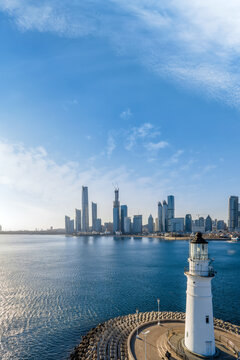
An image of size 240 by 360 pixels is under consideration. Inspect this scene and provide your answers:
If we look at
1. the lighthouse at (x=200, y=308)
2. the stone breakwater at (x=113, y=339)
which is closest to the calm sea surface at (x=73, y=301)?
the stone breakwater at (x=113, y=339)

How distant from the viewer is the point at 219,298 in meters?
39.7

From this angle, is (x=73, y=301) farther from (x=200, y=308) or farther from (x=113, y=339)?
(x=200, y=308)

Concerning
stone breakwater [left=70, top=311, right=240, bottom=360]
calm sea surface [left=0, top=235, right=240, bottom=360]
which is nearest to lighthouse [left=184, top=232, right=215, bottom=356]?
stone breakwater [left=70, top=311, right=240, bottom=360]

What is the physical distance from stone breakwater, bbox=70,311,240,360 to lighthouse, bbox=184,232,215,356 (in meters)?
5.91

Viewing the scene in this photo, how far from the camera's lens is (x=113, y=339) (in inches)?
806

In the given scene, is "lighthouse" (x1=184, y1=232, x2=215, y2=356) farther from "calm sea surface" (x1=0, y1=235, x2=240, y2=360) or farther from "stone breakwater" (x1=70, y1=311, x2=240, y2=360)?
"calm sea surface" (x1=0, y1=235, x2=240, y2=360)

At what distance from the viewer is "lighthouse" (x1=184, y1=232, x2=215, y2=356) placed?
588 inches

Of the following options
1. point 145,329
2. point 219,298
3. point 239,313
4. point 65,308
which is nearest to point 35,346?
point 65,308

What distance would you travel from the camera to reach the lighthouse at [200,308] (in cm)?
1495

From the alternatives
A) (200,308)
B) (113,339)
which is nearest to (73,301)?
(113,339)

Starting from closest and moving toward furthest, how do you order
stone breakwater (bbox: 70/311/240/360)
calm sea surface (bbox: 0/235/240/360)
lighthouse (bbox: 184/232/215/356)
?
lighthouse (bbox: 184/232/215/356) < stone breakwater (bbox: 70/311/240/360) < calm sea surface (bbox: 0/235/240/360)

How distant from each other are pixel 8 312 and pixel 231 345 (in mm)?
32581

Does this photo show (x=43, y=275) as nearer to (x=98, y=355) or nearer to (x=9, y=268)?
(x=9, y=268)

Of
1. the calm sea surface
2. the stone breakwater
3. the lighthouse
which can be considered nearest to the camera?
the lighthouse
